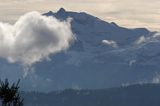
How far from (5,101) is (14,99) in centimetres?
181

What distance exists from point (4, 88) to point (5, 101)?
1372mm

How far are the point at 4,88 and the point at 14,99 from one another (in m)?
2.07

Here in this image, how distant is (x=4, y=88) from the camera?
233 feet

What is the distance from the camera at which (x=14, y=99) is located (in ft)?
237

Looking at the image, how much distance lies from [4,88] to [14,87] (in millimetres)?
1556

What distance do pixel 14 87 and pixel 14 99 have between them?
1.29 metres

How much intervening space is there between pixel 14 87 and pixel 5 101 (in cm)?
219

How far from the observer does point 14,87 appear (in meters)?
72.1

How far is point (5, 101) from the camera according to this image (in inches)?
2781
